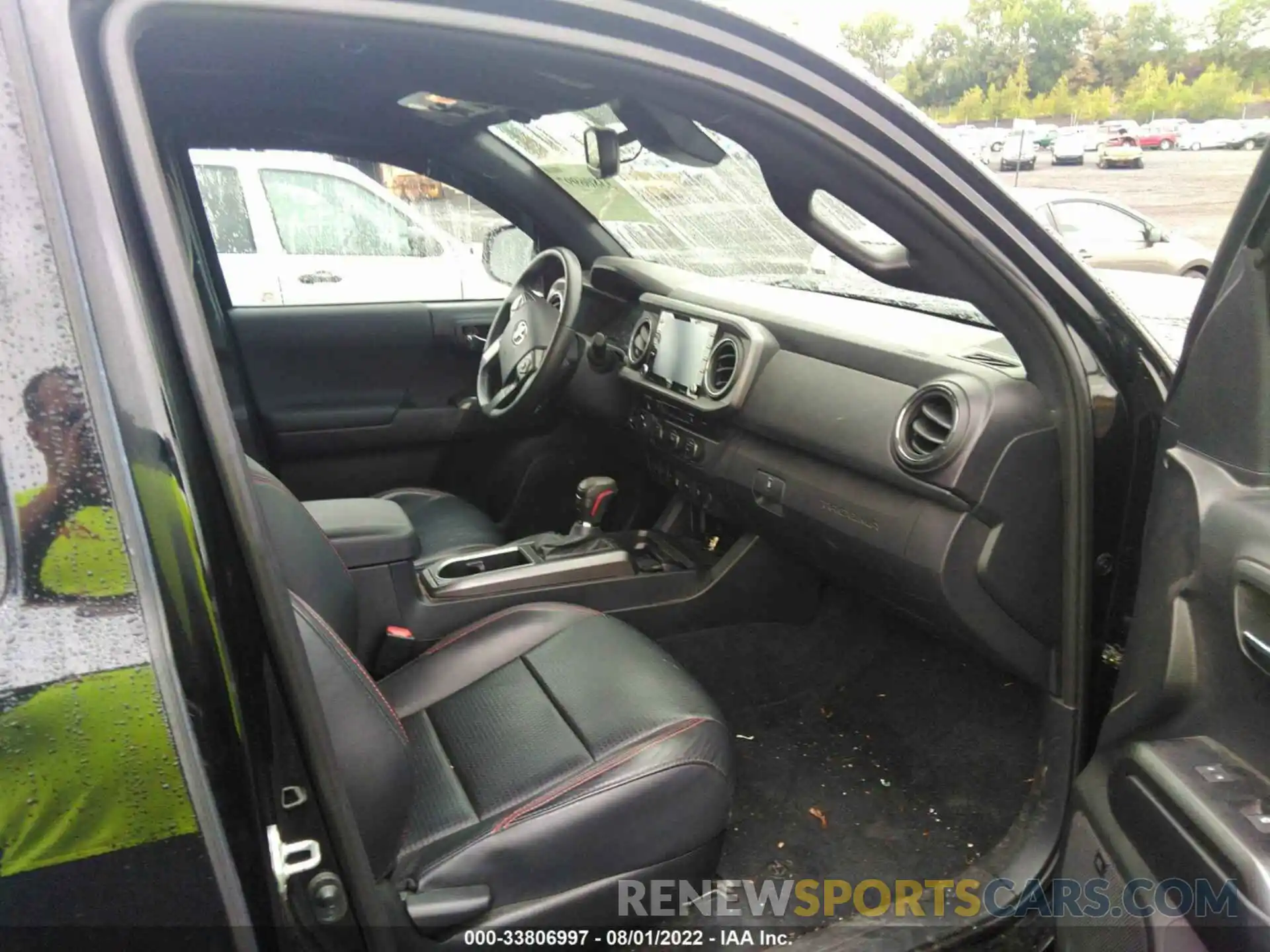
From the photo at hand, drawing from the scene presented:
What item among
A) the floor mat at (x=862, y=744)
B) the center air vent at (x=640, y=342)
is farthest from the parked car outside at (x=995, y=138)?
the floor mat at (x=862, y=744)

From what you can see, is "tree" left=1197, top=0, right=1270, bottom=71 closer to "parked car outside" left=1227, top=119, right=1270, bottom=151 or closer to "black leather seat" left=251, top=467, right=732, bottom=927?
"parked car outside" left=1227, top=119, right=1270, bottom=151

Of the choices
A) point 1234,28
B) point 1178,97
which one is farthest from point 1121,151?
point 1234,28

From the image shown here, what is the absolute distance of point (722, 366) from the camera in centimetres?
208

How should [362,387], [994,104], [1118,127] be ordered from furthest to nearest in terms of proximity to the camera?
[362,387] → [994,104] → [1118,127]

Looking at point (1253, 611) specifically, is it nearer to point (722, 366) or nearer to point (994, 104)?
point (722, 366)

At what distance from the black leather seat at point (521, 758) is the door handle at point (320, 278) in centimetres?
176

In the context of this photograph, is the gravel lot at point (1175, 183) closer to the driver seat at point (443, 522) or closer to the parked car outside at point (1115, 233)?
the parked car outside at point (1115, 233)

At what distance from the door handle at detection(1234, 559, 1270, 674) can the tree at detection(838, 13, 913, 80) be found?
1115mm

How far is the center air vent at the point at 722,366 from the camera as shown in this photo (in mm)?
2031

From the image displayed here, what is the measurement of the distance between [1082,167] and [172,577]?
134 inches

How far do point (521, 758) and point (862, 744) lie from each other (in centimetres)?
102

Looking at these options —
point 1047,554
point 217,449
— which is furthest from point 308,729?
point 1047,554

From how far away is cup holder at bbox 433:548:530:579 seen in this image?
216cm

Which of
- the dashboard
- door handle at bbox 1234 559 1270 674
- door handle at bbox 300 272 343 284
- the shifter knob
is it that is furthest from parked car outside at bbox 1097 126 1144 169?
door handle at bbox 300 272 343 284
